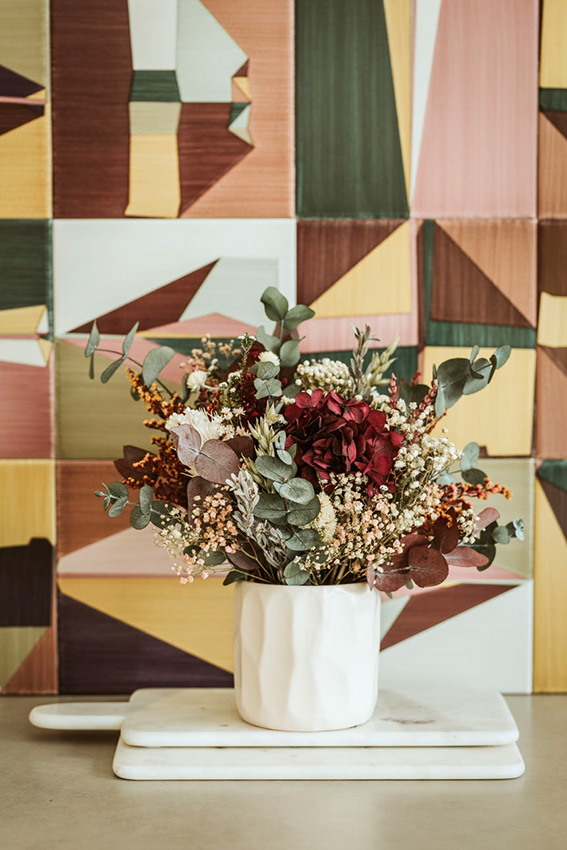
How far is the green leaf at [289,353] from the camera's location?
3.20 feet

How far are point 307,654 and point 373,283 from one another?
1.84ft

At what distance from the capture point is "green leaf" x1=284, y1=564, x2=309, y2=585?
2.86ft

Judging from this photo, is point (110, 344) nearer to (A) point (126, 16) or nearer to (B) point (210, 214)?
(B) point (210, 214)

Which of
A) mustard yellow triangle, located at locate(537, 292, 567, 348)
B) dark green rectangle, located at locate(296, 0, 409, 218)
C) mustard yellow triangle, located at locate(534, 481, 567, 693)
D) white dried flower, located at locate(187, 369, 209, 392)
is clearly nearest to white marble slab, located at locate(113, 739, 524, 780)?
mustard yellow triangle, located at locate(534, 481, 567, 693)

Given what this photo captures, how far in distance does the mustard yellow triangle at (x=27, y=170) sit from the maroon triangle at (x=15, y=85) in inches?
1.5

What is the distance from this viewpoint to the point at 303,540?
86 cm

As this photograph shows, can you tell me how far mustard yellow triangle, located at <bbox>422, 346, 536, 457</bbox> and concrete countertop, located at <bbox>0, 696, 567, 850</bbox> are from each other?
441 millimetres

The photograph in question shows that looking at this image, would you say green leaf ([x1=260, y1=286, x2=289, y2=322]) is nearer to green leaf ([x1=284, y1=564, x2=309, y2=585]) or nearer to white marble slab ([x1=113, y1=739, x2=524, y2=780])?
green leaf ([x1=284, y1=564, x2=309, y2=585])

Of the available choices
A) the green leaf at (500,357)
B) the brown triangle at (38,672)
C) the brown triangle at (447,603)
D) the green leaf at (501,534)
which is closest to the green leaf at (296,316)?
the green leaf at (500,357)

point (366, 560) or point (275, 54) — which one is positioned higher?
point (275, 54)

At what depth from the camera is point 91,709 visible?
1.01 m

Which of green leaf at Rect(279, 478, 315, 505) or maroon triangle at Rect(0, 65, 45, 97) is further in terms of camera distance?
maroon triangle at Rect(0, 65, 45, 97)

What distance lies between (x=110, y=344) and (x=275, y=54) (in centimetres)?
50

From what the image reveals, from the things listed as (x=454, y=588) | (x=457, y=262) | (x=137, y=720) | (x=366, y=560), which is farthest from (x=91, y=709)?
(x=457, y=262)
